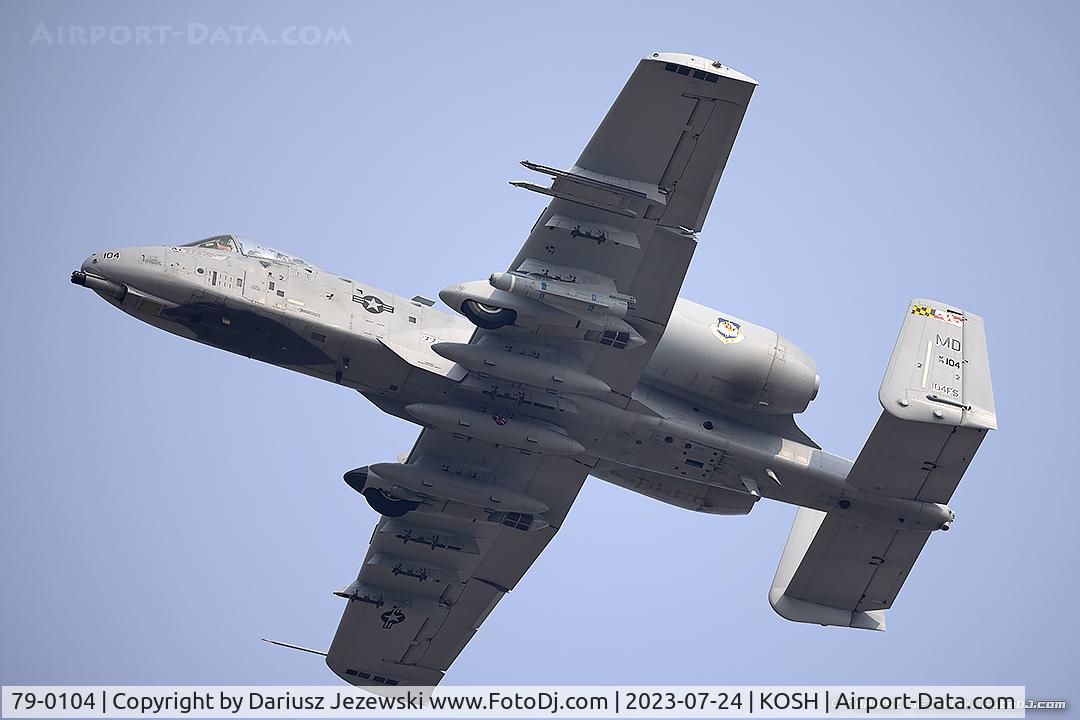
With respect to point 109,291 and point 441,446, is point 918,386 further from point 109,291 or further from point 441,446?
point 109,291

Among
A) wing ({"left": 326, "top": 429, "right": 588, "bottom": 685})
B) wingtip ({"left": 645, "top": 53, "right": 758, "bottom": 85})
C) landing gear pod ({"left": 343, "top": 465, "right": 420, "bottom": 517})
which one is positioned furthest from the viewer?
wing ({"left": 326, "top": 429, "right": 588, "bottom": 685})

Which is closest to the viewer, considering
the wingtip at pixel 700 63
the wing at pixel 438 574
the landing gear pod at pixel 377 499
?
the wingtip at pixel 700 63

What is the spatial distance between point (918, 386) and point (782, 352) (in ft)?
10.1

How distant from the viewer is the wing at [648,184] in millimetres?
25688

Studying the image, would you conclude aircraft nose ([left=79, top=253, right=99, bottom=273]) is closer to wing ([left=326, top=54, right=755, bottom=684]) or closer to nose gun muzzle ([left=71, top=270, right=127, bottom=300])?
nose gun muzzle ([left=71, top=270, right=127, bottom=300])

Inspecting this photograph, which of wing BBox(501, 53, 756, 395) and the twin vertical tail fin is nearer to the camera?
wing BBox(501, 53, 756, 395)

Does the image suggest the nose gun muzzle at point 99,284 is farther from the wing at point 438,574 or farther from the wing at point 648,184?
the wing at point 648,184

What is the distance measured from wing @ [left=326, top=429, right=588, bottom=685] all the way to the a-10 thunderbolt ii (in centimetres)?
10

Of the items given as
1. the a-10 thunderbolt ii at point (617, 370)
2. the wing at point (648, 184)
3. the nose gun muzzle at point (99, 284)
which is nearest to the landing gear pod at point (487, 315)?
the a-10 thunderbolt ii at point (617, 370)

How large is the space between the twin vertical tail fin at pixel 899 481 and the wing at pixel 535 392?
548cm

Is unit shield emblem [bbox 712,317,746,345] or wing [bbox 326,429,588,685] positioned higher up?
unit shield emblem [bbox 712,317,746,345]

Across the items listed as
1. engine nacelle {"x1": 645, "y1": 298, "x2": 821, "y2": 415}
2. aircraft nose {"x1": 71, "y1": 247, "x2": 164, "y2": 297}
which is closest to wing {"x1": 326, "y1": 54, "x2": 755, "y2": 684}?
engine nacelle {"x1": 645, "y1": 298, "x2": 821, "y2": 415}

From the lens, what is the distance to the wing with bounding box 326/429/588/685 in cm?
3148

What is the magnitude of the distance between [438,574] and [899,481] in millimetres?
11249
